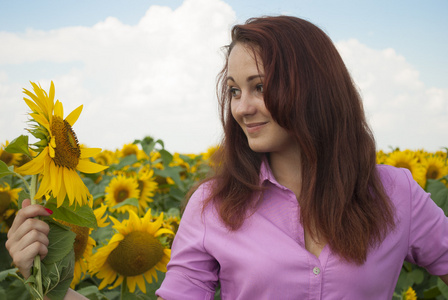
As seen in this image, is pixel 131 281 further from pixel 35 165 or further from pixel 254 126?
pixel 35 165

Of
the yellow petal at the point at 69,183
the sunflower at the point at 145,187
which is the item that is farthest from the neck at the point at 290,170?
the sunflower at the point at 145,187

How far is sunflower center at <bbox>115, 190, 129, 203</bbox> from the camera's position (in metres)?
3.20

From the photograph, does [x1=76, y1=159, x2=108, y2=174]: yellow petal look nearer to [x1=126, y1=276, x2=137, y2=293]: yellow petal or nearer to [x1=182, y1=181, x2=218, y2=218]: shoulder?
[x1=182, y1=181, x2=218, y2=218]: shoulder

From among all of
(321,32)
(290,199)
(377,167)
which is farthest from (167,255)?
(321,32)

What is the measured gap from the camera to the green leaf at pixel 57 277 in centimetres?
141

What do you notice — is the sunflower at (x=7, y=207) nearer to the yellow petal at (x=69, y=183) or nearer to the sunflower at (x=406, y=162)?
the yellow petal at (x=69, y=183)

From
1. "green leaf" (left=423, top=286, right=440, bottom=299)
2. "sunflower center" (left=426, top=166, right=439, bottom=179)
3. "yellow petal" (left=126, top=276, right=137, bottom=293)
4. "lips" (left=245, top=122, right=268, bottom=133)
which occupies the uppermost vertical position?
"lips" (left=245, top=122, right=268, bottom=133)

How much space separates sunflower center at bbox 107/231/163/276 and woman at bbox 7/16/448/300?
19 cm

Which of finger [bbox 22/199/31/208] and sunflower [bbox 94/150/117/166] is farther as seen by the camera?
sunflower [bbox 94/150/117/166]

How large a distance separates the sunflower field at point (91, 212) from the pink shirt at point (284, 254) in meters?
0.27

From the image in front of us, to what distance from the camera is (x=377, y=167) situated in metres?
2.05

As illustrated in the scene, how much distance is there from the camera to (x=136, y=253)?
205 cm

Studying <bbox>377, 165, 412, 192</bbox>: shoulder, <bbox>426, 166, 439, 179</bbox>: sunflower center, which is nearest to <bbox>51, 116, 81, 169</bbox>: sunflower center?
<bbox>377, 165, 412, 192</bbox>: shoulder

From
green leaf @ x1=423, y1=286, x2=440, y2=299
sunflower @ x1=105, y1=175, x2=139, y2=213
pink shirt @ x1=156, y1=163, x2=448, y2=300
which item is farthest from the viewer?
sunflower @ x1=105, y1=175, x2=139, y2=213
